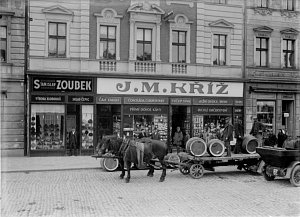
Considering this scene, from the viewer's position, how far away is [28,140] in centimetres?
2120

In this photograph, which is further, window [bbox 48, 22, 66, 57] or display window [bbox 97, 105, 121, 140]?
display window [bbox 97, 105, 121, 140]

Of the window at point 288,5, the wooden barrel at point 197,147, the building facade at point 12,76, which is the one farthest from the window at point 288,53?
the building facade at point 12,76

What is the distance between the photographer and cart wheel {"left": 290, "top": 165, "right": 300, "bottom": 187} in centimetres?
1255

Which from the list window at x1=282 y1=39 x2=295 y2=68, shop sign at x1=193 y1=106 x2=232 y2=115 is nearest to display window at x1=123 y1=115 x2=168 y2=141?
shop sign at x1=193 y1=106 x2=232 y2=115

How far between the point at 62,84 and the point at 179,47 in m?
7.54

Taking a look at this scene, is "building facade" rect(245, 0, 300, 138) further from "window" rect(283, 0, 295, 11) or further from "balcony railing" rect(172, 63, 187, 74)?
"balcony railing" rect(172, 63, 187, 74)

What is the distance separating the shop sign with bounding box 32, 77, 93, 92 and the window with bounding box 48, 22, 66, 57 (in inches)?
60.2

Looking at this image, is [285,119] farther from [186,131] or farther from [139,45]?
[139,45]

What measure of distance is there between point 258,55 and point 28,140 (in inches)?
614

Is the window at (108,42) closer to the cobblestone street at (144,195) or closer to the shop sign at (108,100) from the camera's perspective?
the shop sign at (108,100)

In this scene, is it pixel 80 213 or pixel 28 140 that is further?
pixel 28 140

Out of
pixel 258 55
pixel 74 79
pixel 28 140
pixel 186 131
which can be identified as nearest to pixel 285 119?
pixel 258 55

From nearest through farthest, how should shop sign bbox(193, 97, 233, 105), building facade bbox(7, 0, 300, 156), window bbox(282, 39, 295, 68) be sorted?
building facade bbox(7, 0, 300, 156) < shop sign bbox(193, 97, 233, 105) < window bbox(282, 39, 295, 68)

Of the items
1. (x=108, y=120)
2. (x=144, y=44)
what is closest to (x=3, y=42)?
(x=108, y=120)
